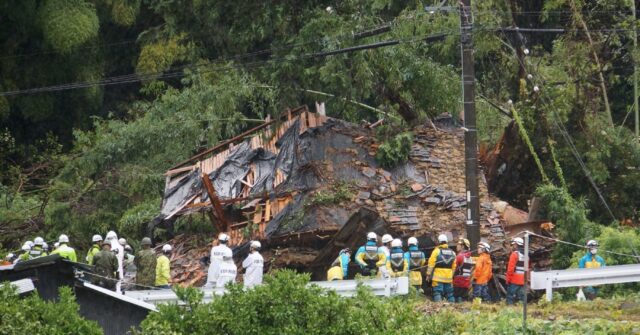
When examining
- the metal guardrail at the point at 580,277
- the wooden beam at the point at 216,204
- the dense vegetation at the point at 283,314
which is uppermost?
the wooden beam at the point at 216,204

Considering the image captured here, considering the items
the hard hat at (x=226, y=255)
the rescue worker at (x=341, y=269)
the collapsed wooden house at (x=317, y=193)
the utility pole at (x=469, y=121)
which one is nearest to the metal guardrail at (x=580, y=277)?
the rescue worker at (x=341, y=269)

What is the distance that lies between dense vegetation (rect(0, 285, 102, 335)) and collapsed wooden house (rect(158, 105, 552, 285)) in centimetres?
1245

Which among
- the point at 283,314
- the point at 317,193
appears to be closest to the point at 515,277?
the point at 317,193

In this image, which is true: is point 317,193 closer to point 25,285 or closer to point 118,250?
point 118,250

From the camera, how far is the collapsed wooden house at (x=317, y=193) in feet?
79.5

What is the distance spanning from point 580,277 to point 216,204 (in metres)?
9.61

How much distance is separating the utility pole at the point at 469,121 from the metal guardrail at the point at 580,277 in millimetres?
5175

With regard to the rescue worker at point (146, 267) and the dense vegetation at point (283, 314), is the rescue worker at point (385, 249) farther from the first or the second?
the dense vegetation at point (283, 314)

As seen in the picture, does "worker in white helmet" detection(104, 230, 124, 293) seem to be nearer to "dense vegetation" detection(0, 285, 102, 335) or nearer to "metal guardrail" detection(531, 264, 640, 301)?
"metal guardrail" detection(531, 264, 640, 301)

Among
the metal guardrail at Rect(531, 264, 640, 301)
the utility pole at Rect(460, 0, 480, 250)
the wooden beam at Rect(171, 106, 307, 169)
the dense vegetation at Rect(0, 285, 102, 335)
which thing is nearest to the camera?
the dense vegetation at Rect(0, 285, 102, 335)

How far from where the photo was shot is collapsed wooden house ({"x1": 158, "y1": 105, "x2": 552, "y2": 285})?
24219 millimetres

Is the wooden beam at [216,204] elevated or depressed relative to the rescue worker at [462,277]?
elevated

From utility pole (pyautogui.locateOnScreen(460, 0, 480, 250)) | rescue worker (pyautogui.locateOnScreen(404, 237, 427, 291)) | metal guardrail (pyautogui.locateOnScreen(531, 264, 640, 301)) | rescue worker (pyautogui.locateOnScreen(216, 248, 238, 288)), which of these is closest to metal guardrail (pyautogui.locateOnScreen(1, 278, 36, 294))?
metal guardrail (pyautogui.locateOnScreen(531, 264, 640, 301))

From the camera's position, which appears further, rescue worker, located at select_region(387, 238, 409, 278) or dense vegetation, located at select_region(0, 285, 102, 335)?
rescue worker, located at select_region(387, 238, 409, 278)
